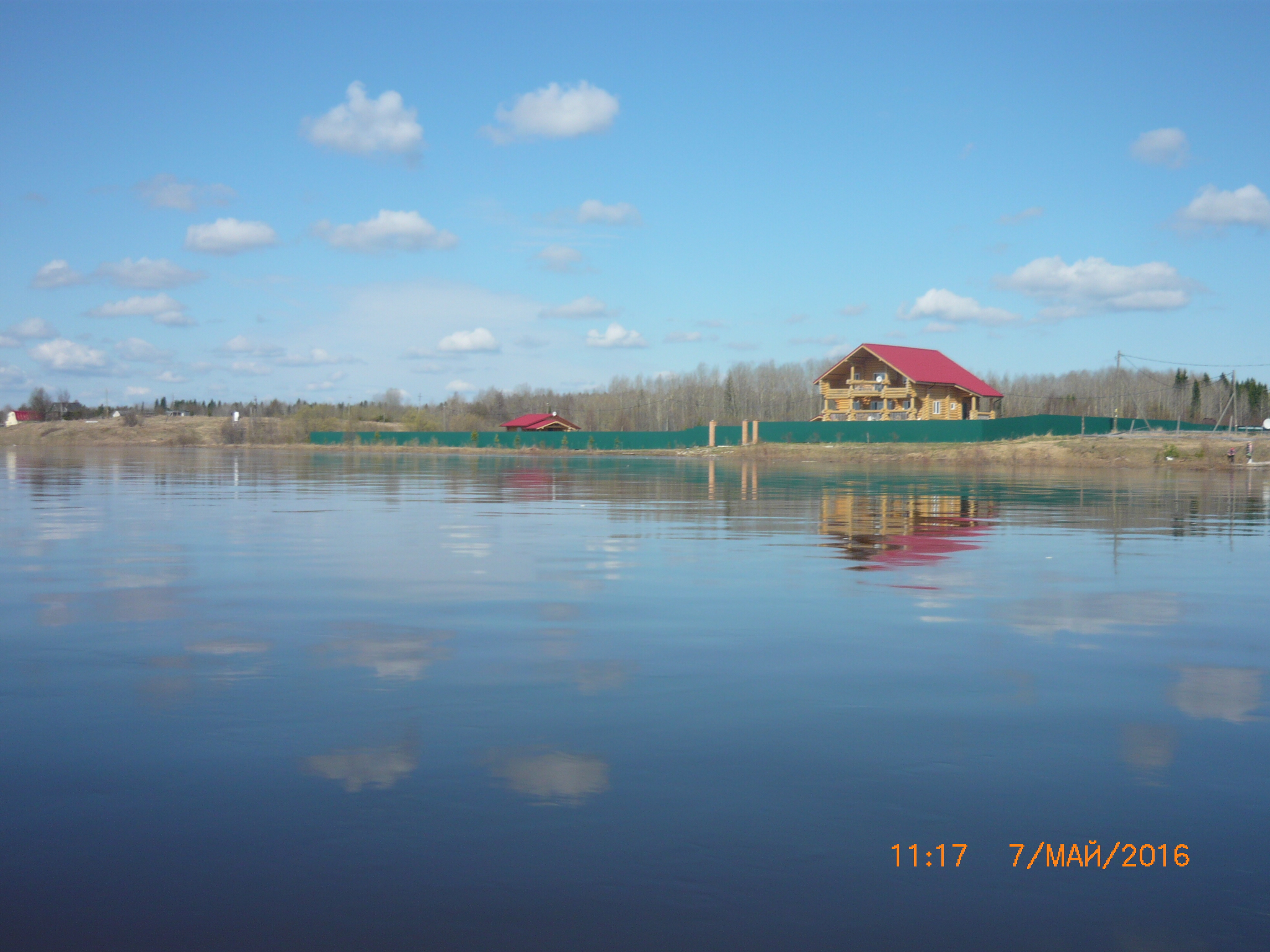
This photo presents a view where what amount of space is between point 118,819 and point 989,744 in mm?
4290

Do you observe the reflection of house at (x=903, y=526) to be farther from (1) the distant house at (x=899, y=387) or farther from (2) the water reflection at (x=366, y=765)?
(1) the distant house at (x=899, y=387)

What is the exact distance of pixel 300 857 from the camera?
4031 mm

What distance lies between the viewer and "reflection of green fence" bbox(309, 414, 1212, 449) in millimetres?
65375

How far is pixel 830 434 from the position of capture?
72.7 m

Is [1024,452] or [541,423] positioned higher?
[541,423]

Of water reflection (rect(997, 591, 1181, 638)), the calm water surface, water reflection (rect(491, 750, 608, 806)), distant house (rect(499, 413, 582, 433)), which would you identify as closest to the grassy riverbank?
distant house (rect(499, 413, 582, 433))

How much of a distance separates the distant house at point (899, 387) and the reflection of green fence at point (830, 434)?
9.00 metres

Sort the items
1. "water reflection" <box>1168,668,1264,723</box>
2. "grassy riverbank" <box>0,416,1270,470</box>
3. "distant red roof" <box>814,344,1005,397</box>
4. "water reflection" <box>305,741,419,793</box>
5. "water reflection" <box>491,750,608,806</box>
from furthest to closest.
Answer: "distant red roof" <box>814,344,1005,397</box>
"grassy riverbank" <box>0,416,1270,470</box>
"water reflection" <box>1168,668,1264,723</box>
"water reflection" <box>305,741,419,793</box>
"water reflection" <box>491,750,608,806</box>

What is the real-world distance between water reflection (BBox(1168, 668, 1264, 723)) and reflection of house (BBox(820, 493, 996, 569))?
5869mm

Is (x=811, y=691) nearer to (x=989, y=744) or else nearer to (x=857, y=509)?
(x=989, y=744)

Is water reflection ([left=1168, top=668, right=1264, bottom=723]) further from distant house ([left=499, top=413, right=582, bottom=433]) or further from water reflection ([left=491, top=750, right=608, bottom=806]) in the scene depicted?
distant house ([left=499, top=413, right=582, bottom=433])

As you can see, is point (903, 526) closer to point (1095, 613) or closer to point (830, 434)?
point (1095, 613)

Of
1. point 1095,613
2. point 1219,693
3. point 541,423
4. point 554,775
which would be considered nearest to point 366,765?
point 554,775

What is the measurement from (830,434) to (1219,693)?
6684cm
